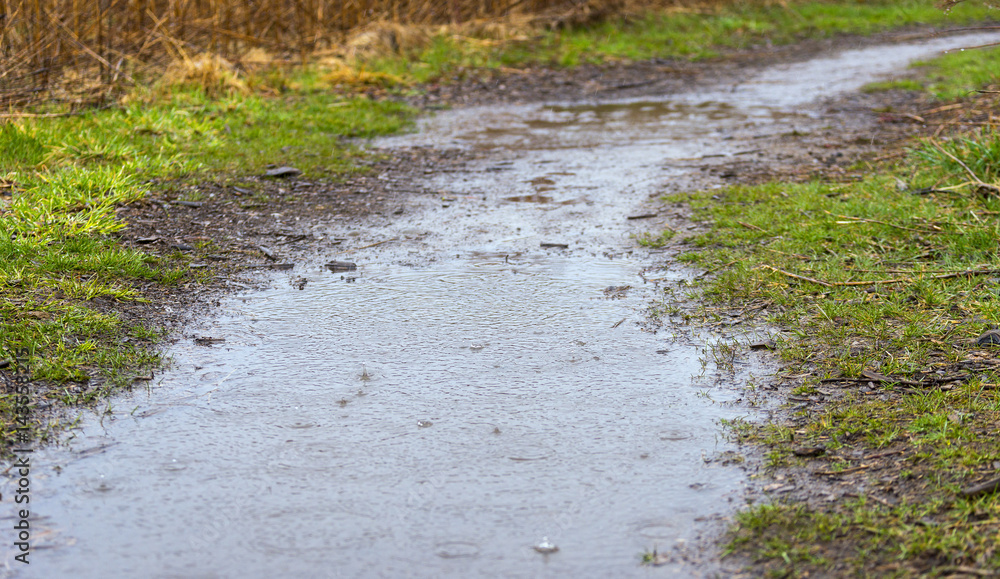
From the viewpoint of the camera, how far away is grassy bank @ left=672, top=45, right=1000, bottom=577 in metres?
2.39

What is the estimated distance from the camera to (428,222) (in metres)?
5.49

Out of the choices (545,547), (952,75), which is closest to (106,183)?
(545,547)

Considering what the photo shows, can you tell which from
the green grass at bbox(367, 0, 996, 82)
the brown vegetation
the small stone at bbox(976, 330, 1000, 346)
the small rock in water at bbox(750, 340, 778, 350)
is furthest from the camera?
the green grass at bbox(367, 0, 996, 82)

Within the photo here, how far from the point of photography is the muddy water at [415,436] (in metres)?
2.41

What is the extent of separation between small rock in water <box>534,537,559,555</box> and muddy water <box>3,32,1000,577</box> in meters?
0.02

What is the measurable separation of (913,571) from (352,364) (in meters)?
2.14

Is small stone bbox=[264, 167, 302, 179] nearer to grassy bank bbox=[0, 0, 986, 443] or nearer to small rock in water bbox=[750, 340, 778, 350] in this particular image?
grassy bank bbox=[0, 0, 986, 443]

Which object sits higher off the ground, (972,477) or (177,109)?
(177,109)

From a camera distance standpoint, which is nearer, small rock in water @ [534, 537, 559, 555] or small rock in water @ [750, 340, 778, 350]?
small rock in water @ [534, 537, 559, 555]

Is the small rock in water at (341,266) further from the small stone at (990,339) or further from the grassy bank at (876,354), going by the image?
the small stone at (990,339)

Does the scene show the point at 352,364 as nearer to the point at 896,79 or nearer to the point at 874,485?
the point at 874,485

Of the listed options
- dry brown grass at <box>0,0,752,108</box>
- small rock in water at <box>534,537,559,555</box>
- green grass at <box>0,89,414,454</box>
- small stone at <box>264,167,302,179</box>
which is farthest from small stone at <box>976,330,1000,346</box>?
dry brown grass at <box>0,0,752,108</box>

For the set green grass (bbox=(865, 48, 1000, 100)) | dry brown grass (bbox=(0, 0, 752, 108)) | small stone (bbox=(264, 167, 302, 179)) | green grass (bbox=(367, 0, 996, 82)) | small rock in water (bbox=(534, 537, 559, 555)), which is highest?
dry brown grass (bbox=(0, 0, 752, 108))

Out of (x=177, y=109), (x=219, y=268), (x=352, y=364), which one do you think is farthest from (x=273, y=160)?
(x=352, y=364)
